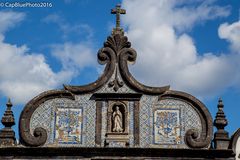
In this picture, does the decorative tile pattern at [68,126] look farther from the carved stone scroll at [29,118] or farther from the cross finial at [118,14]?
the cross finial at [118,14]

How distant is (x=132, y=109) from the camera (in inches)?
647

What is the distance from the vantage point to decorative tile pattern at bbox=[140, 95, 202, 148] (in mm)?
16094

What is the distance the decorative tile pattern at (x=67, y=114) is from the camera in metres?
16.1

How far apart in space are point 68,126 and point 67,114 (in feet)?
1.39

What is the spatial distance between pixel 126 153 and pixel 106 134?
881 mm

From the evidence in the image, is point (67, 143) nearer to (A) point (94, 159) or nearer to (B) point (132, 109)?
(A) point (94, 159)

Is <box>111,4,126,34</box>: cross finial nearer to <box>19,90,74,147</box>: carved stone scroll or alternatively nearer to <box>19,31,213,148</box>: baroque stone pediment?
<box>19,31,213,148</box>: baroque stone pediment

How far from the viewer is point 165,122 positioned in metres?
16.4

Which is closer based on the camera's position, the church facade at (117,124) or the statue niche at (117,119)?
the church facade at (117,124)

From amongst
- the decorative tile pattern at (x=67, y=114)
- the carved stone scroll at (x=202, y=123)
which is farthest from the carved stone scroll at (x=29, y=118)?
the carved stone scroll at (x=202, y=123)

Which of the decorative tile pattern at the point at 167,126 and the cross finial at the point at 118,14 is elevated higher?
the cross finial at the point at 118,14

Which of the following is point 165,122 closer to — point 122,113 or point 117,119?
point 122,113

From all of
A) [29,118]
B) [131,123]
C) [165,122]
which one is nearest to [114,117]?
[131,123]

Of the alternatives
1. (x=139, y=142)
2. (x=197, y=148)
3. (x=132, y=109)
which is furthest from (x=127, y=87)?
(x=197, y=148)
